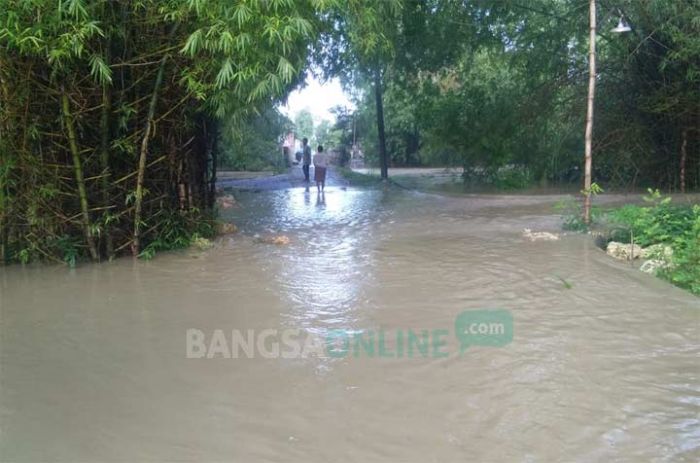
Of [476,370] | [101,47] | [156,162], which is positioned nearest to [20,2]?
[101,47]

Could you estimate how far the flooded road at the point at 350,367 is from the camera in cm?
337

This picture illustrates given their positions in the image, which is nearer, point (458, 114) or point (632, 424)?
point (632, 424)

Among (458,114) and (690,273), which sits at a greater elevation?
(458,114)

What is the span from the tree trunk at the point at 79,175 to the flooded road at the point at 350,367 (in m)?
0.38

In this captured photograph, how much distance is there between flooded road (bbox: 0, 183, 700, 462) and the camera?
11.0 ft

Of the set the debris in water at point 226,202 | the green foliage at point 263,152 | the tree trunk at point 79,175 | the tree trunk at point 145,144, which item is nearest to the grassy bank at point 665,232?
the tree trunk at point 145,144

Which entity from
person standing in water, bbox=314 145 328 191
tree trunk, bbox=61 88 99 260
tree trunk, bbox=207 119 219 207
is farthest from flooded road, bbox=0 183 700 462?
person standing in water, bbox=314 145 328 191

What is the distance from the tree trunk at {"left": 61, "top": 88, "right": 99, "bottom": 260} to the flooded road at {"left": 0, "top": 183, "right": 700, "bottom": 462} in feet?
1.25

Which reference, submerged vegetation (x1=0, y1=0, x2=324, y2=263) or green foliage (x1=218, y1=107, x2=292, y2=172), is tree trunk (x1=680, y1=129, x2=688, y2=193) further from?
green foliage (x1=218, y1=107, x2=292, y2=172)

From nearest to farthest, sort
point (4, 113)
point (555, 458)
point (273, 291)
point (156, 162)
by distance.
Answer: point (555, 458)
point (273, 291)
point (4, 113)
point (156, 162)

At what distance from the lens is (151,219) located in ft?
27.9

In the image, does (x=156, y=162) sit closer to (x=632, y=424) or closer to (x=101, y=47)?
(x=101, y=47)

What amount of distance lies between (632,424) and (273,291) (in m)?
3.92

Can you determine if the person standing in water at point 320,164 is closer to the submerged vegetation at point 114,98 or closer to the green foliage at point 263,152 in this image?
the submerged vegetation at point 114,98
